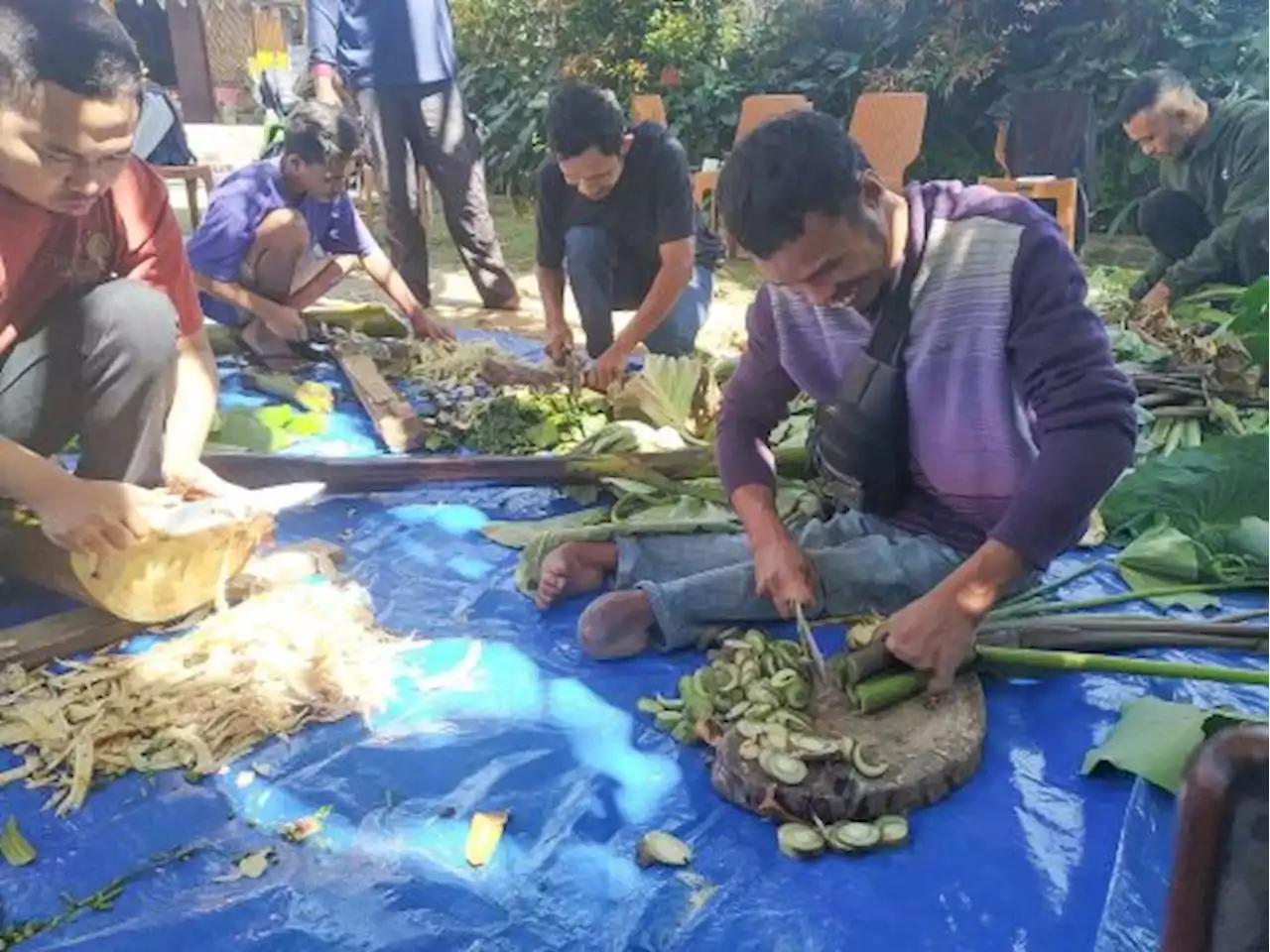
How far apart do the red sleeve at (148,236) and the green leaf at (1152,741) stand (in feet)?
7.51

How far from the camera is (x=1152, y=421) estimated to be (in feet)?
12.3

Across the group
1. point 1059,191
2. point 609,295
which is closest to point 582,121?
point 609,295

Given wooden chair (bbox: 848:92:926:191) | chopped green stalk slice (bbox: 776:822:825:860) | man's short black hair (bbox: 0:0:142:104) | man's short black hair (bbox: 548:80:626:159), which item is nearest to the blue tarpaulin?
chopped green stalk slice (bbox: 776:822:825:860)

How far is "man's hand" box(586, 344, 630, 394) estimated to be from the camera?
423 cm

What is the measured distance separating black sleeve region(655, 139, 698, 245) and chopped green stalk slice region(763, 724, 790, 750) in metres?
2.78

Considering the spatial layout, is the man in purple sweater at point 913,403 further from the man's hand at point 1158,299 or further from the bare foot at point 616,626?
the man's hand at point 1158,299

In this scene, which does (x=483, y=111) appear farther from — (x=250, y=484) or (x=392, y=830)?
(x=392, y=830)

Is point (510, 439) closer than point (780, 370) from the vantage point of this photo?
No

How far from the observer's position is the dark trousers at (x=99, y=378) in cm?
267

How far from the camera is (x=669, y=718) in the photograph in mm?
2301

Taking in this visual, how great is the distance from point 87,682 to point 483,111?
1095cm

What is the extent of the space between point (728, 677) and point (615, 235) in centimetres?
294

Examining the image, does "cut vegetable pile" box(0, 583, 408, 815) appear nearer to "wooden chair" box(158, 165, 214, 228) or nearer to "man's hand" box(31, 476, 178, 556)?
"man's hand" box(31, 476, 178, 556)

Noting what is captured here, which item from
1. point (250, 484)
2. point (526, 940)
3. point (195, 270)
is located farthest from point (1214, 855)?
point (195, 270)
